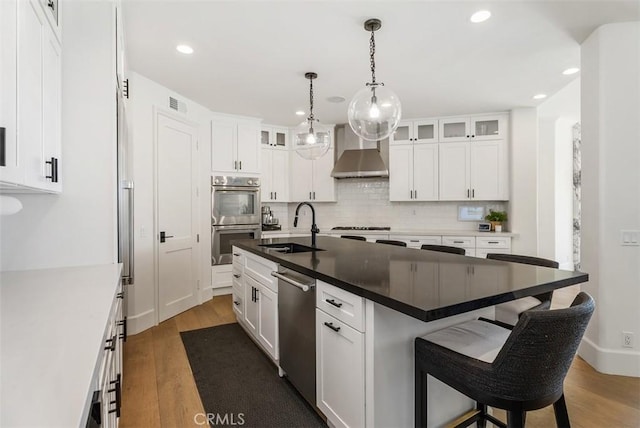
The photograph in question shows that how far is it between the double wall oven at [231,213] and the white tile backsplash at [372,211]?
87 cm

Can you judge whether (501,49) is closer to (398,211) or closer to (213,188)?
(398,211)

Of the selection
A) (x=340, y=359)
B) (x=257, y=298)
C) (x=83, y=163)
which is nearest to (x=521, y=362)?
(x=340, y=359)

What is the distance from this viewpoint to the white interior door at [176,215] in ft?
12.0

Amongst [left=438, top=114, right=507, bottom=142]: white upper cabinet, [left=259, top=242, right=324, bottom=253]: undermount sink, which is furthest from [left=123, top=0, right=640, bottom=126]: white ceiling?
[left=259, top=242, right=324, bottom=253]: undermount sink

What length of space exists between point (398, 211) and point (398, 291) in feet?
14.5

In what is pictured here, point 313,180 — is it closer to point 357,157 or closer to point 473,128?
point 357,157

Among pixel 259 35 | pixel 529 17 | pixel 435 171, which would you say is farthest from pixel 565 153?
pixel 259 35

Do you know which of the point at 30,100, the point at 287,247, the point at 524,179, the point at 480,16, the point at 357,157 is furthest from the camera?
the point at 357,157

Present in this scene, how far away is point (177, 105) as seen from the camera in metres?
3.89

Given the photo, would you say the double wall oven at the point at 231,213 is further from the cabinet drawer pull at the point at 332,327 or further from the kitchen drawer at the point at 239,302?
the cabinet drawer pull at the point at 332,327

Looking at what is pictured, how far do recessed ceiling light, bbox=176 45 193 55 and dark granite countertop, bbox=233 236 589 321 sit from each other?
199 centimetres

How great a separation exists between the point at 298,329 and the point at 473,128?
4.34 m

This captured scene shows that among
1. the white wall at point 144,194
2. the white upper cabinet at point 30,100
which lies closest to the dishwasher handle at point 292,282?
the white upper cabinet at point 30,100

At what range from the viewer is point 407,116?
504cm
